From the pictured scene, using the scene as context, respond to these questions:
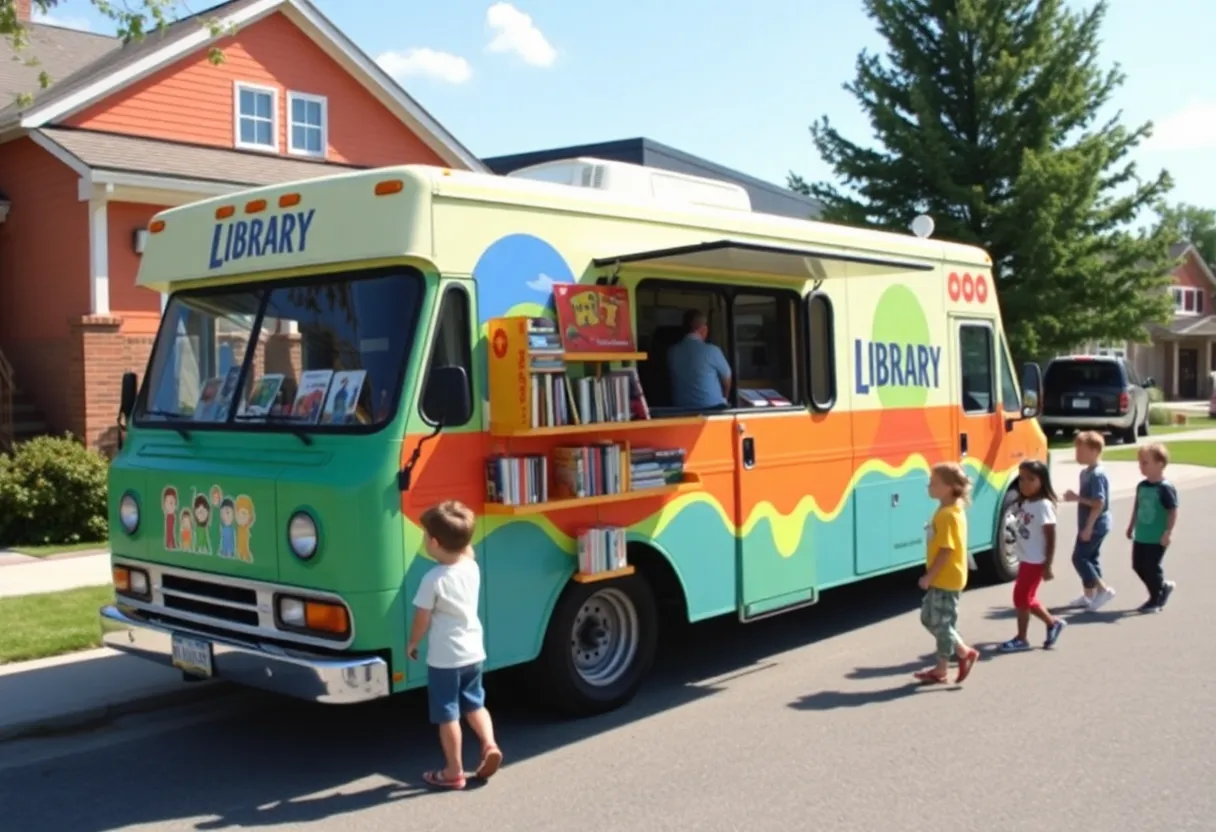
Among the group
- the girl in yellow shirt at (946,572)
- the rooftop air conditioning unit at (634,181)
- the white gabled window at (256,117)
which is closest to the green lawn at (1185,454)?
the white gabled window at (256,117)

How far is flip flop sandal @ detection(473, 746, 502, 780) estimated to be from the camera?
5438 millimetres

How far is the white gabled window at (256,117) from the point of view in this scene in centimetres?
1867

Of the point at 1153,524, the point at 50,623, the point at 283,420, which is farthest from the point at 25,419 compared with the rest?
the point at 1153,524

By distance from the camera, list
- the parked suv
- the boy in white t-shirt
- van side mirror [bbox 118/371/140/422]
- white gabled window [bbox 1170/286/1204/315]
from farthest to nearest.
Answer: white gabled window [bbox 1170/286/1204/315] → the parked suv → van side mirror [bbox 118/371/140/422] → the boy in white t-shirt

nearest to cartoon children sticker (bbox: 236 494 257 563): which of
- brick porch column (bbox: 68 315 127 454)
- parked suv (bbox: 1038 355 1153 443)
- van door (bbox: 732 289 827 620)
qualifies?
van door (bbox: 732 289 827 620)

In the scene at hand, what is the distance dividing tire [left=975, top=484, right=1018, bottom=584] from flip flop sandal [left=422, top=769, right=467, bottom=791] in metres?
5.91

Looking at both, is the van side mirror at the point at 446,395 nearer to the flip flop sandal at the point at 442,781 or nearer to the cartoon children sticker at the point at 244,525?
the cartoon children sticker at the point at 244,525

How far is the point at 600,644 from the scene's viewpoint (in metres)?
6.62

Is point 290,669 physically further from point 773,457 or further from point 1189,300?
point 1189,300

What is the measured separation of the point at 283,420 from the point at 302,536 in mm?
737

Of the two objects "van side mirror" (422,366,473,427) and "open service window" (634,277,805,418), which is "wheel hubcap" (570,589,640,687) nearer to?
"open service window" (634,277,805,418)

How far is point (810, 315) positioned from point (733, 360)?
0.78 metres

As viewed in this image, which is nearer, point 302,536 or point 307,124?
point 302,536

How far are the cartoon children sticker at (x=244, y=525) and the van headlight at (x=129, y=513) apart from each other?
87 cm
